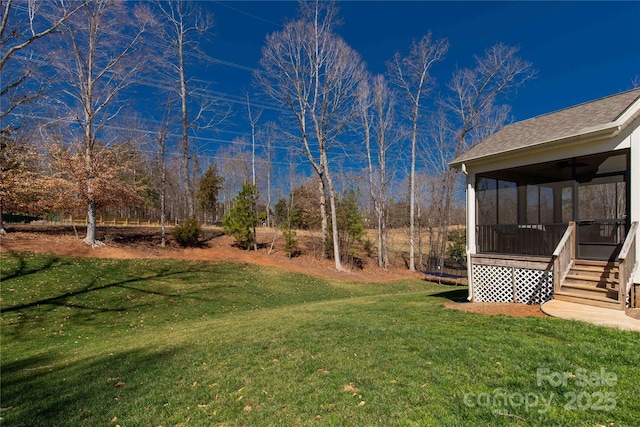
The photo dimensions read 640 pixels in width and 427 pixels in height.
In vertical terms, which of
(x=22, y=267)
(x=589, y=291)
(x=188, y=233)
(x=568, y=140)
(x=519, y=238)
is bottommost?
(x=22, y=267)

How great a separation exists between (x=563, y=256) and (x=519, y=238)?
130cm

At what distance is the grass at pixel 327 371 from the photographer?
9.07ft

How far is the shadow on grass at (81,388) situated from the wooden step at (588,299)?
690 centimetres

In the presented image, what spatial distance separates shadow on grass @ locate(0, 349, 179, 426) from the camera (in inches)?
133

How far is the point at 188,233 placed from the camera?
725 inches

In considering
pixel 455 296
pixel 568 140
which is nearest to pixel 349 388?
pixel 568 140

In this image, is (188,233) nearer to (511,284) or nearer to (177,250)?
(177,250)

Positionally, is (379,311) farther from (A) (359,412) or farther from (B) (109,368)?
(B) (109,368)

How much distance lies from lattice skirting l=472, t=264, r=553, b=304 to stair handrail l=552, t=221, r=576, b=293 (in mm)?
287

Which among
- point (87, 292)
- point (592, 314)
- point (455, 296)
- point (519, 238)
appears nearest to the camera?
point (592, 314)

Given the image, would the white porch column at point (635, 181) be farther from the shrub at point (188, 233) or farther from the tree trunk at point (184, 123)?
the tree trunk at point (184, 123)

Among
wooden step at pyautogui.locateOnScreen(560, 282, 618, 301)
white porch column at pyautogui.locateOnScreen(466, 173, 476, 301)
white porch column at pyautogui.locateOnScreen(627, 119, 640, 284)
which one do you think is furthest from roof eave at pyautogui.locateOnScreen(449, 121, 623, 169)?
wooden step at pyautogui.locateOnScreen(560, 282, 618, 301)

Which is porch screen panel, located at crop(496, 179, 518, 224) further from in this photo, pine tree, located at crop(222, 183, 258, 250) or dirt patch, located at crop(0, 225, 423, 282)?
pine tree, located at crop(222, 183, 258, 250)

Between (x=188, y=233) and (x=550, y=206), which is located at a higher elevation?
(x=550, y=206)
